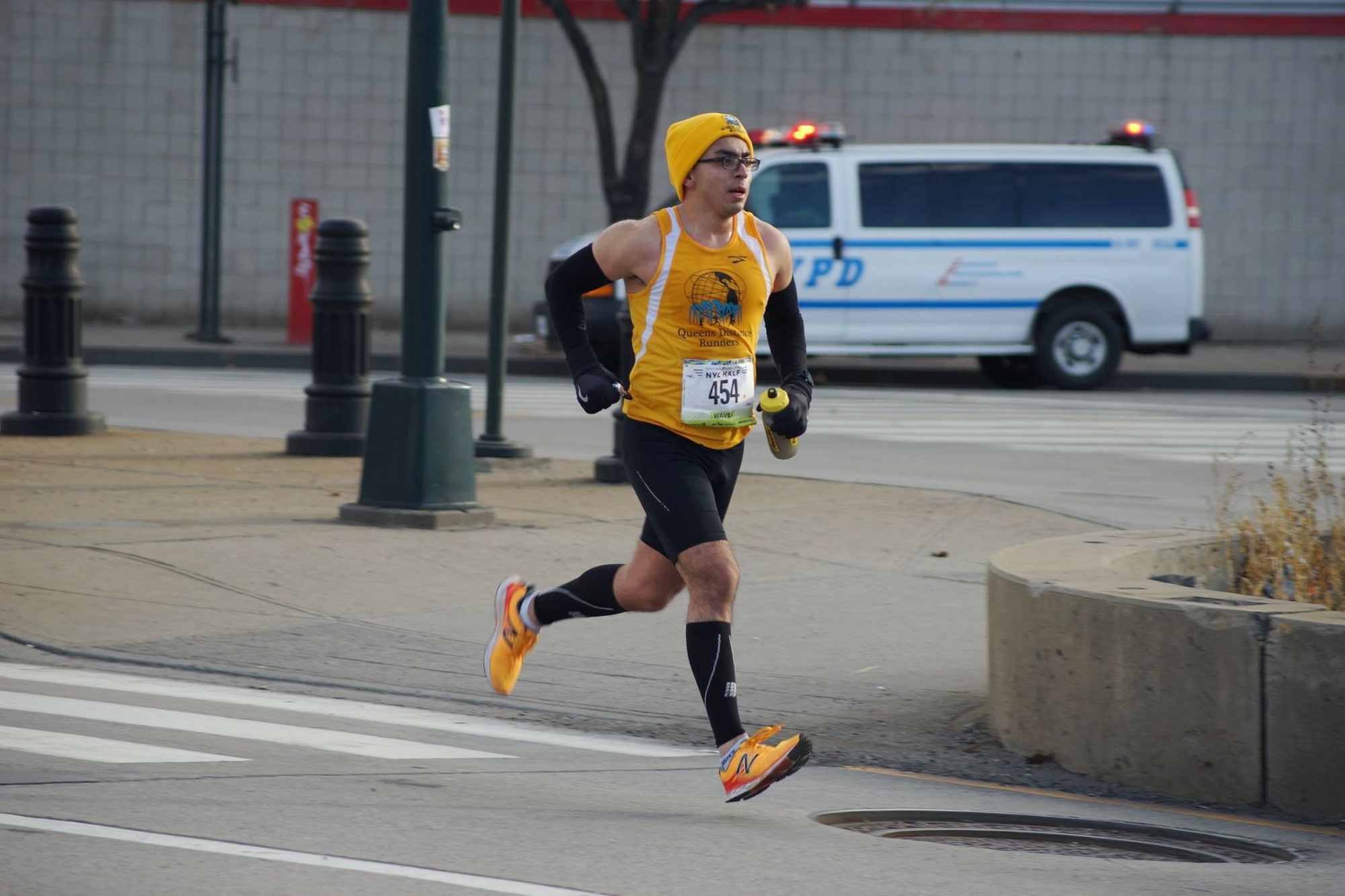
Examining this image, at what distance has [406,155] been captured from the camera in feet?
31.8

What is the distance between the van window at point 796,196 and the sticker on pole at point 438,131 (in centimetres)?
926

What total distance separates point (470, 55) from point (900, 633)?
18.4 m

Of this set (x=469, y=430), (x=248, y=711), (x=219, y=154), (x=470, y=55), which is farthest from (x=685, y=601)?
(x=470, y=55)

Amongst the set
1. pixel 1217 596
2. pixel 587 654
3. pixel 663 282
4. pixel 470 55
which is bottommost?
pixel 587 654

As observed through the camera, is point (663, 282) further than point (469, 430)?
No

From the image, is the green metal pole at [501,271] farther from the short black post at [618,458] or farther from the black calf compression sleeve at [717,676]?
the black calf compression sleeve at [717,676]

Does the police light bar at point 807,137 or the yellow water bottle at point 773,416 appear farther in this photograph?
the police light bar at point 807,137

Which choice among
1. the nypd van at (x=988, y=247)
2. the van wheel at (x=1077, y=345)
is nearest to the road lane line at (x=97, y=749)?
the nypd van at (x=988, y=247)

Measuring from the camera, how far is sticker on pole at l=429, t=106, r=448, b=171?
9461mm

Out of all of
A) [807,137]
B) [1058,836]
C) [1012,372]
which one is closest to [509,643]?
[1058,836]

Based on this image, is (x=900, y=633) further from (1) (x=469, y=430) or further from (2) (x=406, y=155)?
(2) (x=406, y=155)

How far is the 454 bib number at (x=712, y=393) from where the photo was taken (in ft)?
17.0

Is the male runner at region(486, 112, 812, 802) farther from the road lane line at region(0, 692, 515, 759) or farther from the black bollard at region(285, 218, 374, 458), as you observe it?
the black bollard at region(285, 218, 374, 458)

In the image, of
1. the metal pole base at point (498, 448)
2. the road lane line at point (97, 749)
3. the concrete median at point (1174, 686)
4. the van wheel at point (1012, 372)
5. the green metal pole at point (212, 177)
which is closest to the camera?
the concrete median at point (1174, 686)
